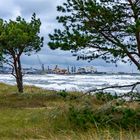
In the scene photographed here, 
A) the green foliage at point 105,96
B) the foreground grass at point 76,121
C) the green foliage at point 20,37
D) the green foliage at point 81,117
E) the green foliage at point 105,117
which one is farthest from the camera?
the green foliage at point 20,37

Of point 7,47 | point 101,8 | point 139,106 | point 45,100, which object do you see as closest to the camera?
point 139,106

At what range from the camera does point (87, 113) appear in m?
16.2

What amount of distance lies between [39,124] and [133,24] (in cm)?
512

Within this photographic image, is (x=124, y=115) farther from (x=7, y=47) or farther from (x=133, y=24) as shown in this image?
(x=7, y=47)

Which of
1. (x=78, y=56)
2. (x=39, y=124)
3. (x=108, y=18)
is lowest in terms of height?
(x=39, y=124)

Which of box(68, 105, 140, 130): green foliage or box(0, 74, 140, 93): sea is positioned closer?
box(68, 105, 140, 130): green foliage

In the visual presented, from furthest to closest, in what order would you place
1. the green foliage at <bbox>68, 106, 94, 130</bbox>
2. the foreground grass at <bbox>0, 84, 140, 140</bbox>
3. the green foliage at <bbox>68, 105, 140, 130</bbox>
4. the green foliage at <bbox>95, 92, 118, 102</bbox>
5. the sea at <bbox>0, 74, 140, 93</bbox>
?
the sea at <bbox>0, 74, 140, 93</bbox>, the green foliage at <bbox>95, 92, 118, 102</bbox>, the green foliage at <bbox>68, 106, 94, 130</bbox>, the green foliage at <bbox>68, 105, 140, 130</bbox>, the foreground grass at <bbox>0, 84, 140, 140</bbox>

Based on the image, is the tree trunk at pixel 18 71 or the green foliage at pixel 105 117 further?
the tree trunk at pixel 18 71

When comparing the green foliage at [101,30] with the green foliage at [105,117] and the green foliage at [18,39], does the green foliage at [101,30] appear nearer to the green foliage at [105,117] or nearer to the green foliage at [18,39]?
the green foliage at [105,117]

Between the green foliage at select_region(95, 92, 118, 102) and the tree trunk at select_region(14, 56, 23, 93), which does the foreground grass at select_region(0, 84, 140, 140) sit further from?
the tree trunk at select_region(14, 56, 23, 93)

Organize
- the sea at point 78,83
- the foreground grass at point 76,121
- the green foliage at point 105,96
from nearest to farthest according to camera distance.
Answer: the foreground grass at point 76,121
the green foliage at point 105,96
the sea at point 78,83

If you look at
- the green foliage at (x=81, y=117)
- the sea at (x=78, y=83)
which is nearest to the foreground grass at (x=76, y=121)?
the green foliage at (x=81, y=117)

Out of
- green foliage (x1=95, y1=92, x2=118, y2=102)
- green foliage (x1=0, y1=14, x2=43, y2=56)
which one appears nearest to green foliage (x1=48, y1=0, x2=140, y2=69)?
green foliage (x1=95, y1=92, x2=118, y2=102)

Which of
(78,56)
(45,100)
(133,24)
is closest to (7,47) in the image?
(45,100)
